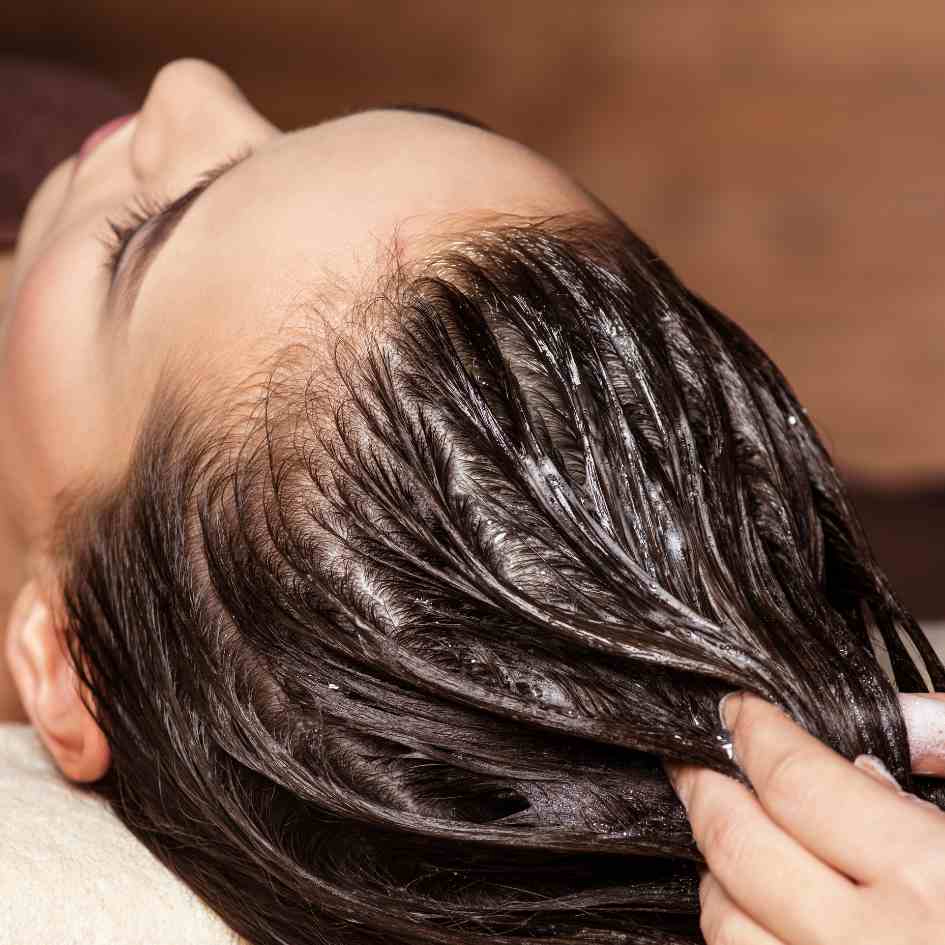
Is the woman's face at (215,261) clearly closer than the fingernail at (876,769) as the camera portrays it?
No

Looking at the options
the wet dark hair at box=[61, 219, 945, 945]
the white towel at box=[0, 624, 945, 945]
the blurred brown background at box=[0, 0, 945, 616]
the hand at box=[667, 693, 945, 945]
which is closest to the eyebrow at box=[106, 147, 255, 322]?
the wet dark hair at box=[61, 219, 945, 945]

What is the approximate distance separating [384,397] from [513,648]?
151mm

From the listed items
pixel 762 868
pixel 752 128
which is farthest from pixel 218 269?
pixel 752 128

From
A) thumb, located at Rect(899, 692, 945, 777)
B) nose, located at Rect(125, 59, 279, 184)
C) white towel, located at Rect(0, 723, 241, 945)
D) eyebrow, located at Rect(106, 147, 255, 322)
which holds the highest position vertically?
nose, located at Rect(125, 59, 279, 184)

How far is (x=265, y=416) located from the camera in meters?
0.64

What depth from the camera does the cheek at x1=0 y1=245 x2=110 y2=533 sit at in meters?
0.75

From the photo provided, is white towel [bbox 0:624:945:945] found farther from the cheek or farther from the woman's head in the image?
the cheek

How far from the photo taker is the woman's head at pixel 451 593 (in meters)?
0.60

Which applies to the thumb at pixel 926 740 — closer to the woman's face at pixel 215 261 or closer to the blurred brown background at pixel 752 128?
the woman's face at pixel 215 261

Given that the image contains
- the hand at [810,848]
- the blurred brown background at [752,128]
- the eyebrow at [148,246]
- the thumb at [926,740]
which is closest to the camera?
the hand at [810,848]

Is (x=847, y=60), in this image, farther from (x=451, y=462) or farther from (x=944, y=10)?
(x=451, y=462)

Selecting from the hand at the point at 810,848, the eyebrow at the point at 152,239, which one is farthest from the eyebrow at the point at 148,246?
the hand at the point at 810,848

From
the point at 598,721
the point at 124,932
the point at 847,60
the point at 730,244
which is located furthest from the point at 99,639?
the point at 847,60

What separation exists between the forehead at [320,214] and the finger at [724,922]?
37cm
